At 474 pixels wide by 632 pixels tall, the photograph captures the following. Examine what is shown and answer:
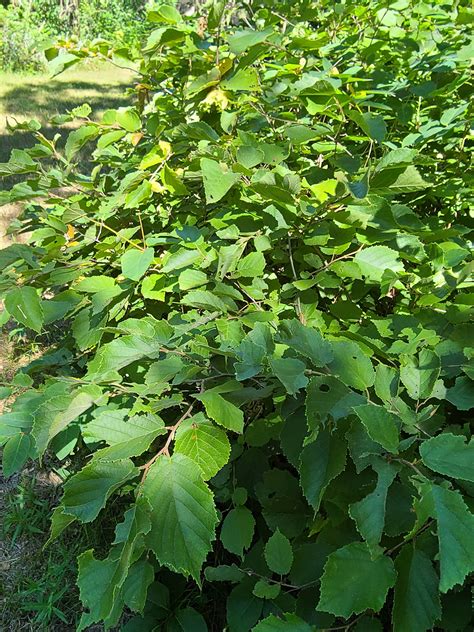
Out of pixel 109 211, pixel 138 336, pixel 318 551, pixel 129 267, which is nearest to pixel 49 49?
pixel 109 211

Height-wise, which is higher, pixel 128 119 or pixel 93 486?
pixel 128 119

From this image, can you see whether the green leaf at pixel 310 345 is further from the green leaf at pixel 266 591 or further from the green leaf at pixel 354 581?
the green leaf at pixel 266 591

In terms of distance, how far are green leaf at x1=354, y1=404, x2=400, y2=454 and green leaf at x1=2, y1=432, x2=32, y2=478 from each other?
Answer: 0.82 m

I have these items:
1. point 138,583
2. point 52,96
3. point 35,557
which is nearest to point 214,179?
point 138,583

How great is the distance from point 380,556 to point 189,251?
0.91m

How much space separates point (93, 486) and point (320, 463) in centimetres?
38

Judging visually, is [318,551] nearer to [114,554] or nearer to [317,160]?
[114,554]

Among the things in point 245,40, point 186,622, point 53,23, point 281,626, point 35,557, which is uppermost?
point 245,40

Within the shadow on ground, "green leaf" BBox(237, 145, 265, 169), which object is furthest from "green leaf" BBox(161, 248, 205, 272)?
the shadow on ground

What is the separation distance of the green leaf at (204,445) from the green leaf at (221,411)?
4 cm

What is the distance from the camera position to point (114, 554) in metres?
0.96

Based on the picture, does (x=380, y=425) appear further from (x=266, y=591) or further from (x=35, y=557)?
(x=35, y=557)

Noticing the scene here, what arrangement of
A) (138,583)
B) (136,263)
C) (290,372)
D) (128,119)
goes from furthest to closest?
(128,119)
(136,263)
(138,583)
(290,372)

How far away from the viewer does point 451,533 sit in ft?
2.34
